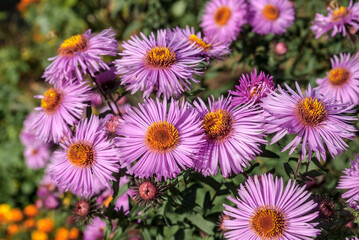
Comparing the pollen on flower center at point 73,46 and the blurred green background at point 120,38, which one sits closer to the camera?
the pollen on flower center at point 73,46

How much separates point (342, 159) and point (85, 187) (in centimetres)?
165

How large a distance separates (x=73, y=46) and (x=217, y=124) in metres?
0.81

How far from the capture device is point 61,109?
4.95 ft

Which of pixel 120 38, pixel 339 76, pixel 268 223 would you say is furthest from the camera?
pixel 120 38

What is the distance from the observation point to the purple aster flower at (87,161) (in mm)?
1294

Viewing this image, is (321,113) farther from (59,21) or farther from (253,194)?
(59,21)

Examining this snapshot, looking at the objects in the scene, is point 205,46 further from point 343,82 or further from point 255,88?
point 343,82

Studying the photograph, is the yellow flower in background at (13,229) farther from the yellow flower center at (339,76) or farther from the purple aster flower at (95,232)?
the yellow flower center at (339,76)

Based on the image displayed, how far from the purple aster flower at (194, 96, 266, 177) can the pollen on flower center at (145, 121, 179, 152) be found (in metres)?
0.12

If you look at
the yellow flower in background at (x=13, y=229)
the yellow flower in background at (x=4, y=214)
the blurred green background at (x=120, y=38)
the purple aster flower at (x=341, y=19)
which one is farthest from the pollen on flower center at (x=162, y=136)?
the yellow flower in background at (x=4, y=214)

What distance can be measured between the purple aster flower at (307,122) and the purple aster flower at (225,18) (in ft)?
3.28

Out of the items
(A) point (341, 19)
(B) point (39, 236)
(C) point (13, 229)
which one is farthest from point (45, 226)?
(A) point (341, 19)

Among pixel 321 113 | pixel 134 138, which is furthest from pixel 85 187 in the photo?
pixel 321 113

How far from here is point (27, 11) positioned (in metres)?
4.77
